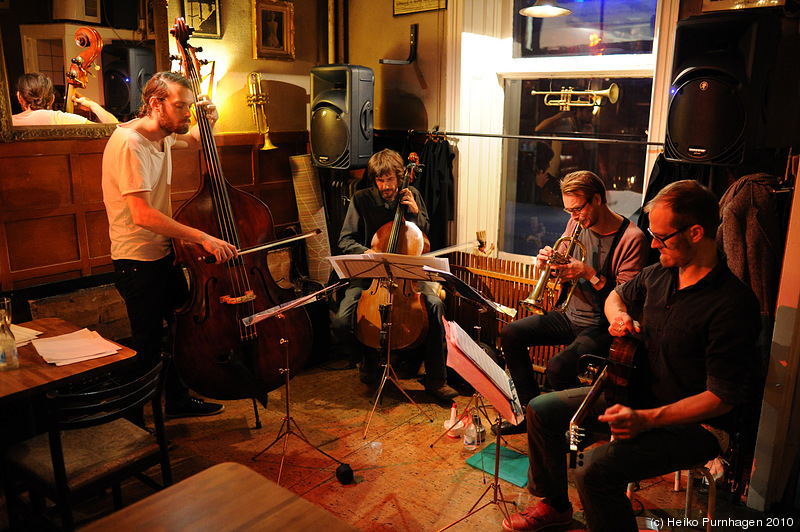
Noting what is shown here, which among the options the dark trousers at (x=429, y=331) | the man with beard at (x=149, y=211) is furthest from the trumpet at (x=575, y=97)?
the man with beard at (x=149, y=211)

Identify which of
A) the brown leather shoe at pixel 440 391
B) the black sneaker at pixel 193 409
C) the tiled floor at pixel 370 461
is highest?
the brown leather shoe at pixel 440 391

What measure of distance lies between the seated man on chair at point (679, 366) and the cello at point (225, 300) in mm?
1526

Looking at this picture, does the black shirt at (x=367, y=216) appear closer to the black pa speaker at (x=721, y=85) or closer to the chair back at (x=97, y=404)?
the black pa speaker at (x=721, y=85)

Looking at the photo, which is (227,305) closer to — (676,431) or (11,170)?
(11,170)

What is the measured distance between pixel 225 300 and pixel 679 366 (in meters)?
1.99

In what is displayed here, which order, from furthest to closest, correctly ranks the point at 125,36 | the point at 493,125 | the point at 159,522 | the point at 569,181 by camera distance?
the point at 493,125
the point at 125,36
the point at 569,181
the point at 159,522

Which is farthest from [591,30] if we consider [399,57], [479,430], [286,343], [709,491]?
[709,491]

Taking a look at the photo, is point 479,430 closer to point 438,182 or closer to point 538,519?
point 538,519

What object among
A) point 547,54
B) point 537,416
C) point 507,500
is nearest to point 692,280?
point 537,416

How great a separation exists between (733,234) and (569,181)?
755 mm

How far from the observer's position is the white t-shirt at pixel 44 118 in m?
3.27

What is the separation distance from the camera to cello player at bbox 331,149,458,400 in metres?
3.71

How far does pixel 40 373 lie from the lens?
220 centimetres

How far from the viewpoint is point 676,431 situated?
→ 7.00ft
